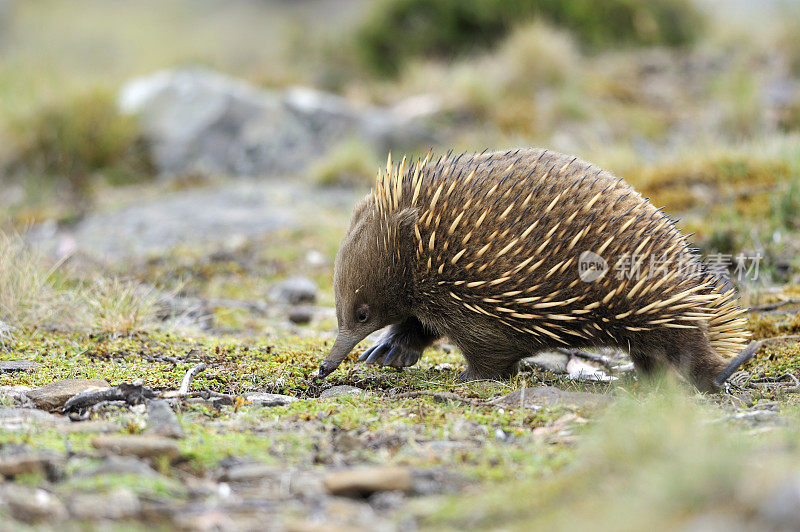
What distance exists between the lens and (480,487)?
233 cm

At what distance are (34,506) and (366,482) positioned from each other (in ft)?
2.81

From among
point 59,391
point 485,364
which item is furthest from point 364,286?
point 59,391

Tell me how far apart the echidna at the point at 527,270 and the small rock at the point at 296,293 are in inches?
86.5

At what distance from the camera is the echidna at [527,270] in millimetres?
3637

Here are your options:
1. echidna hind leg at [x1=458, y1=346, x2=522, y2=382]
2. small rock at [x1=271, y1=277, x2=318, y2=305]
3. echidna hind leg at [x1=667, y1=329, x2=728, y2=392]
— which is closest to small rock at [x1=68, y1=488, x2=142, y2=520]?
echidna hind leg at [x1=458, y1=346, x2=522, y2=382]

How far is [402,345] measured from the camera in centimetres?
434

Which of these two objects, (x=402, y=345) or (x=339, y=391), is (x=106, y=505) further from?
(x=402, y=345)

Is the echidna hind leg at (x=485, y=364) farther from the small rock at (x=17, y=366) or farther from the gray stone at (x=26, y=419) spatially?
the small rock at (x=17, y=366)

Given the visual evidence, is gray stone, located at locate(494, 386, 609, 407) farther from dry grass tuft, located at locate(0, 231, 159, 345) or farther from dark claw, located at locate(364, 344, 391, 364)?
Answer: dry grass tuft, located at locate(0, 231, 159, 345)

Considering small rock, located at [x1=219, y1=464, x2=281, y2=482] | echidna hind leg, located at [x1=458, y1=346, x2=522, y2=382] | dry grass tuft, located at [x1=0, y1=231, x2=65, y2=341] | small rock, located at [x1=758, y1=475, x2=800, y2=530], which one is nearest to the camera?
small rock, located at [x1=758, y1=475, x2=800, y2=530]

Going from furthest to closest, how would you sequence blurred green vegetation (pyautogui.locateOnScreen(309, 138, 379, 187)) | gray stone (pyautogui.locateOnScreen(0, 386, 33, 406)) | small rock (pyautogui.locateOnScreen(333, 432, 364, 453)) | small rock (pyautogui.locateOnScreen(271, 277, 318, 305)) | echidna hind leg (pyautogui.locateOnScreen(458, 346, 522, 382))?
blurred green vegetation (pyautogui.locateOnScreen(309, 138, 379, 187)) → small rock (pyautogui.locateOnScreen(271, 277, 318, 305)) → echidna hind leg (pyautogui.locateOnScreen(458, 346, 522, 382)) → gray stone (pyautogui.locateOnScreen(0, 386, 33, 406)) → small rock (pyautogui.locateOnScreen(333, 432, 364, 453))

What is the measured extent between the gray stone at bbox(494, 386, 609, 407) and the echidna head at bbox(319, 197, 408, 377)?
0.81 m

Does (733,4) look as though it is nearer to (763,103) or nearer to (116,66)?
(763,103)

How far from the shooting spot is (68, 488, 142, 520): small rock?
6.53 feet
